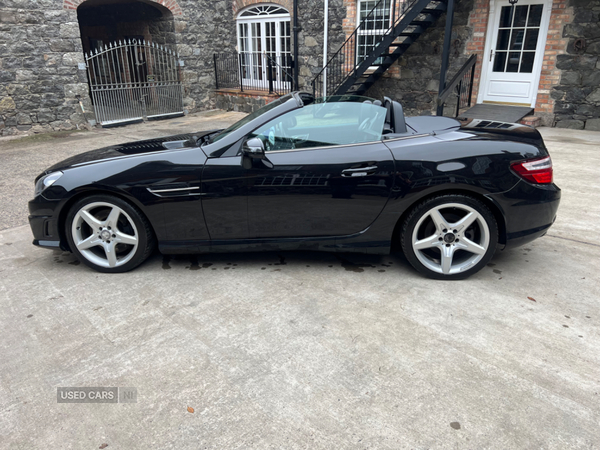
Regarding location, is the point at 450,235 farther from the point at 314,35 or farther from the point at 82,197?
the point at 314,35

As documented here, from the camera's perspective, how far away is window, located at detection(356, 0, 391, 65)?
37.1 feet

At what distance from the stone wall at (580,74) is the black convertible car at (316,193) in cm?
668

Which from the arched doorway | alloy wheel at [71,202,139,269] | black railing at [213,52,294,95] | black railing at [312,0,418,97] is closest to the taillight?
alloy wheel at [71,202,139,269]

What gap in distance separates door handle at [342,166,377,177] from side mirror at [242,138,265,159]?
63 centimetres

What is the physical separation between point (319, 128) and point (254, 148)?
0.61 m

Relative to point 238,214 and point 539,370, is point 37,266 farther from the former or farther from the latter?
point 539,370

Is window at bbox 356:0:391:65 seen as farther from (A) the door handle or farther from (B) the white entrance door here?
(A) the door handle

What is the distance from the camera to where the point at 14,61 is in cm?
974

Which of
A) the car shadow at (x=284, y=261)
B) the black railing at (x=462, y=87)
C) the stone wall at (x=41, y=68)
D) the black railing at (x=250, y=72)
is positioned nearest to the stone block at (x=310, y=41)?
the black railing at (x=250, y=72)

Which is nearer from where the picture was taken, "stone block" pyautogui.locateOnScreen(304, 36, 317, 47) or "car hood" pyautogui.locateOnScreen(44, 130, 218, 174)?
"car hood" pyautogui.locateOnScreen(44, 130, 218, 174)

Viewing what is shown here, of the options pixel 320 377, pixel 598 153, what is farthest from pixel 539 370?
pixel 598 153

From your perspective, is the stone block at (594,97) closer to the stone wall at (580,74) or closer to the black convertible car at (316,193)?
the stone wall at (580,74)

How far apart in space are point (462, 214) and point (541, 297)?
31.5 inches

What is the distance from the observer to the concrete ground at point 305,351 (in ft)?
6.92
